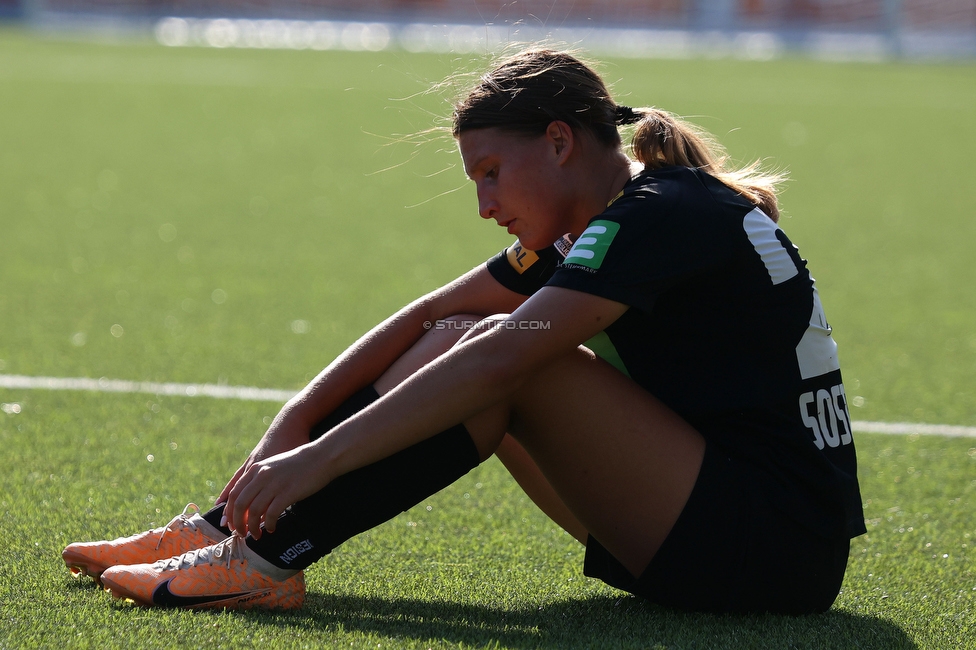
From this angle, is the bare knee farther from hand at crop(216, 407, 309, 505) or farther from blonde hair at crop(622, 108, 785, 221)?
blonde hair at crop(622, 108, 785, 221)

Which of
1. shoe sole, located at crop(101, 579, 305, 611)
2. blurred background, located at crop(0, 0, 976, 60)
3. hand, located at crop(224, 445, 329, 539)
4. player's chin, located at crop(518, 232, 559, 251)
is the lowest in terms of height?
blurred background, located at crop(0, 0, 976, 60)

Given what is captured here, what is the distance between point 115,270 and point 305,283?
98cm

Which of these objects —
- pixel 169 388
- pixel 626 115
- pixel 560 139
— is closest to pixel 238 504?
pixel 560 139

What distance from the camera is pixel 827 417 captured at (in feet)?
7.23

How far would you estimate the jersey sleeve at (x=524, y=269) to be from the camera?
8.31 feet

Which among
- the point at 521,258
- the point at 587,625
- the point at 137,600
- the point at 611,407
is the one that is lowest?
the point at 587,625

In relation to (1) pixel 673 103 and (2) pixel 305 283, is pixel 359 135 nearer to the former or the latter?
(1) pixel 673 103

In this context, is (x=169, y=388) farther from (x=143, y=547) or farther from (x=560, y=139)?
(x=560, y=139)

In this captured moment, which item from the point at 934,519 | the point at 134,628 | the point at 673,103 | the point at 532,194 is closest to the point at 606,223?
the point at 532,194

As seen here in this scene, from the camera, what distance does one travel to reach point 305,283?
572 cm

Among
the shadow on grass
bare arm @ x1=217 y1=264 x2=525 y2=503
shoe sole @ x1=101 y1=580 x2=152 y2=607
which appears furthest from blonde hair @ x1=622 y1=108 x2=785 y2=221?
shoe sole @ x1=101 y1=580 x2=152 y2=607

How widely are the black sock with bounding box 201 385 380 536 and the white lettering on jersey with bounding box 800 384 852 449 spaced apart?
824 mm

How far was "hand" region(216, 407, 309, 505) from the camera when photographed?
90.8 inches

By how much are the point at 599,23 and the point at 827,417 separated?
76.2 ft
